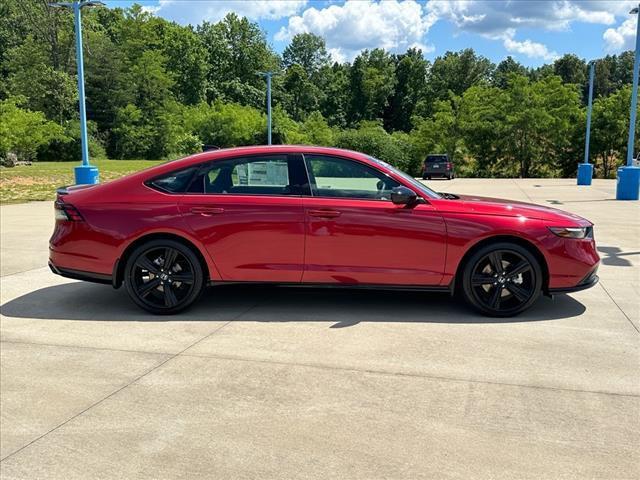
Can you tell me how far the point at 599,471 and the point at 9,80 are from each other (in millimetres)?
64257

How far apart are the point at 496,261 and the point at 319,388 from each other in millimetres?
2323

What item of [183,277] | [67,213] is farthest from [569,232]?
[67,213]

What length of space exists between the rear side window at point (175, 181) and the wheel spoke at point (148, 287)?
33.7 inches

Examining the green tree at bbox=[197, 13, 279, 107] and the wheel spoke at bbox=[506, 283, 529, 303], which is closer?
the wheel spoke at bbox=[506, 283, 529, 303]

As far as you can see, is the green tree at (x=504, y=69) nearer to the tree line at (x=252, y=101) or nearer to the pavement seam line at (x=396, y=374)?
the tree line at (x=252, y=101)

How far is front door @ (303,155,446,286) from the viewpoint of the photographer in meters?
5.27

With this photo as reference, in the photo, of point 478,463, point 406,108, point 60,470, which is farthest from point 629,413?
point 406,108

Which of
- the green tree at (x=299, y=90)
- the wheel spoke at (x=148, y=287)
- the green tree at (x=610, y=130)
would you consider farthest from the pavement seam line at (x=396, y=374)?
the green tree at (x=299, y=90)

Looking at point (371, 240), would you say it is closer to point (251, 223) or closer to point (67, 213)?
point (251, 223)

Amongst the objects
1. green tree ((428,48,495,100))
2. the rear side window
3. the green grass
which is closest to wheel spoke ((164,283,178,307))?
the rear side window

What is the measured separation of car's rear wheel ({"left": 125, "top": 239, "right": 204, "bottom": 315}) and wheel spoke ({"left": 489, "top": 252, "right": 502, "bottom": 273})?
266 centimetres

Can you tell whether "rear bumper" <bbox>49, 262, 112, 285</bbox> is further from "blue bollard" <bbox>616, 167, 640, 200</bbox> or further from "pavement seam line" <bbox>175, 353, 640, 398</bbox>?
"blue bollard" <bbox>616, 167, 640, 200</bbox>

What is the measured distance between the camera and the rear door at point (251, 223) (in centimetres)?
533

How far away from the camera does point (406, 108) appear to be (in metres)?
98.2
